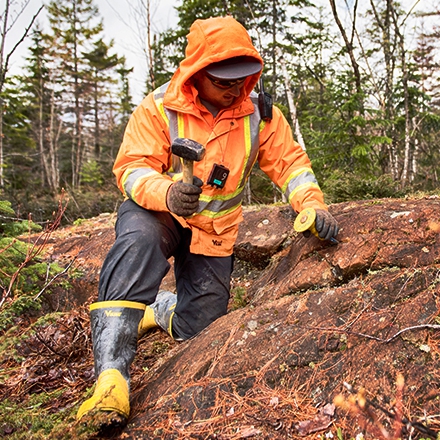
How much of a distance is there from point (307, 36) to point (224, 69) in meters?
11.7

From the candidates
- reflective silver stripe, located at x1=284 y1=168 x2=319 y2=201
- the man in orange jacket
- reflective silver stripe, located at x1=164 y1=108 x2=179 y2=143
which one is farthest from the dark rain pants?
reflective silver stripe, located at x1=284 y1=168 x2=319 y2=201

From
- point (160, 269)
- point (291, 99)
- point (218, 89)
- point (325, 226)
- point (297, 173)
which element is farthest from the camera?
point (291, 99)

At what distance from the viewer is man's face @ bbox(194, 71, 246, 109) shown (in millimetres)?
2908

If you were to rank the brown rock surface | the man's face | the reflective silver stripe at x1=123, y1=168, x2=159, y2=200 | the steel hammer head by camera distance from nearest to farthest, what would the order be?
1. the brown rock surface
2. the steel hammer head
3. the reflective silver stripe at x1=123, y1=168, x2=159, y2=200
4. the man's face

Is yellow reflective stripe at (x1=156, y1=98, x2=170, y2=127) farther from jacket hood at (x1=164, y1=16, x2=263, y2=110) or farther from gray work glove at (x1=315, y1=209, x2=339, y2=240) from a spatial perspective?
gray work glove at (x1=315, y1=209, x2=339, y2=240)

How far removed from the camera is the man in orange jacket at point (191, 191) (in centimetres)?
240

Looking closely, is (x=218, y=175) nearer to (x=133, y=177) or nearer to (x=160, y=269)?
(x=133, y=177)

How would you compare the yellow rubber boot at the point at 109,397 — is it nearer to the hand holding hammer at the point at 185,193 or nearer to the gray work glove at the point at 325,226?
the hand holding hammer at the point at 185,193

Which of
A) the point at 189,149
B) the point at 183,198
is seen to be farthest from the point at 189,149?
the point at 183,198

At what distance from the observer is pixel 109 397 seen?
1958 mm

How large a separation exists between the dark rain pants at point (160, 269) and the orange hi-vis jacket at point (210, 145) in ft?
0.42

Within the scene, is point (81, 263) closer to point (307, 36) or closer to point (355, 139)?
point (355, 139)

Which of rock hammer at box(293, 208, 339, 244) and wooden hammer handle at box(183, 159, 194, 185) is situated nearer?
wooden hammer handle at box(183, 159, 194, 185)

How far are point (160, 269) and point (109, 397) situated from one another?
0.86 metres
